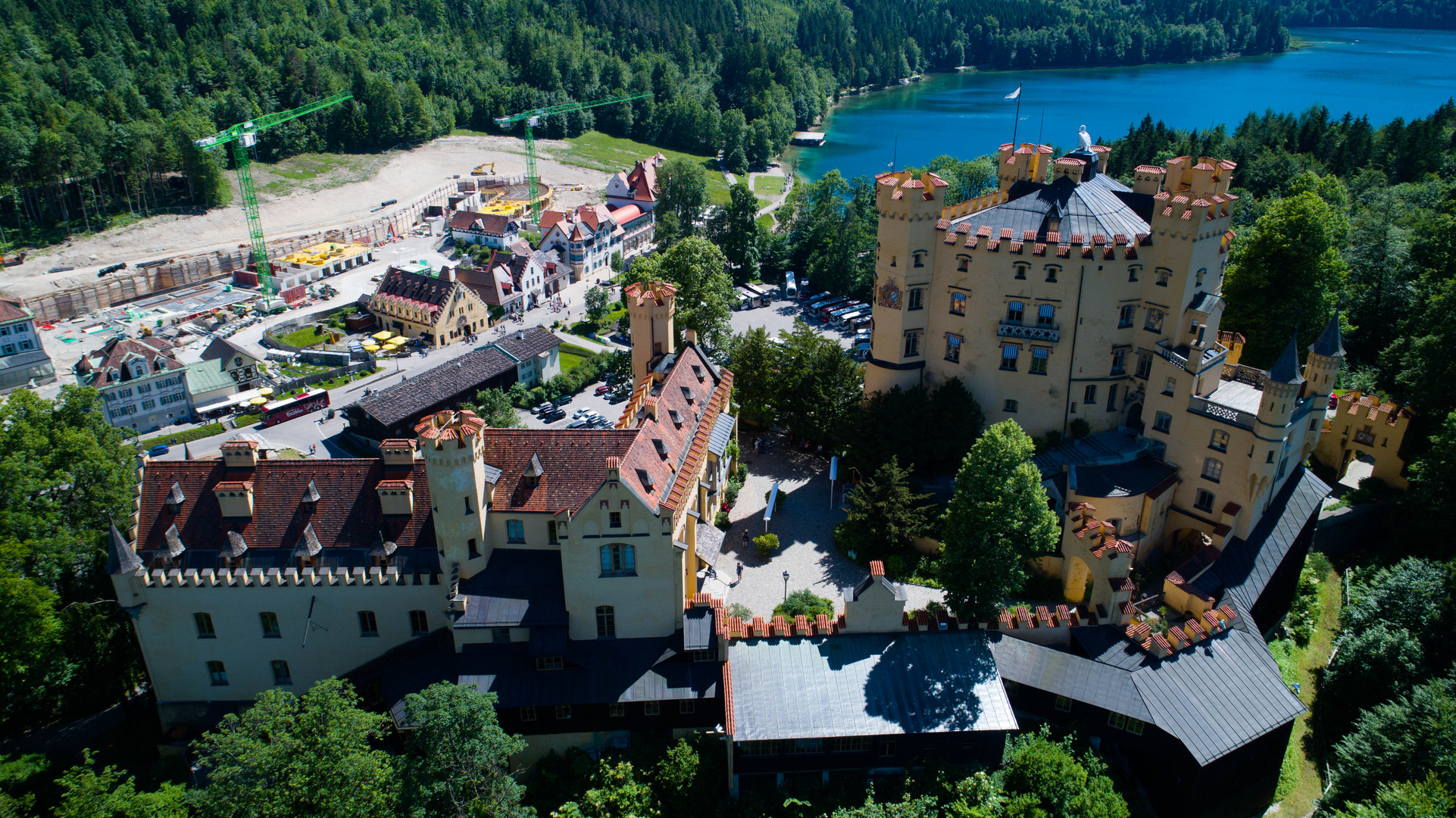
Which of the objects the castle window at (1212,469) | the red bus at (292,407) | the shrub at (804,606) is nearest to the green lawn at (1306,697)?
the castle window at (1212,469)

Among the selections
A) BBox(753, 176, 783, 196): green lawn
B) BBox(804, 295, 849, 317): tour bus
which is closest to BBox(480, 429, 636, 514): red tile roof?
BBox(804, 295, 849, 317): tour bus

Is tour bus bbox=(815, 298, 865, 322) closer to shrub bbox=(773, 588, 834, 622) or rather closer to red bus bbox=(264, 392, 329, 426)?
red bus bbox=(264, 392, 329, 426)

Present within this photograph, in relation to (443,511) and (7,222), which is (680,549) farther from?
(7,222)

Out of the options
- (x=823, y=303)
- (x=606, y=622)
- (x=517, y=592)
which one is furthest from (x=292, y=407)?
(x=606, y=622)

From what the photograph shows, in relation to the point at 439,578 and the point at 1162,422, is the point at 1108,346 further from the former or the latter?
the point at 439,578

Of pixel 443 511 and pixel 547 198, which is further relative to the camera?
pixel 547 198

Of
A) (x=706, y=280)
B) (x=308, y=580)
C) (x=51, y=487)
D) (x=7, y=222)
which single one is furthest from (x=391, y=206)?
(x=308, y=580)

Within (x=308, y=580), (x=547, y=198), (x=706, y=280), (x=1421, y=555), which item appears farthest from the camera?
(x=547, y=198)
